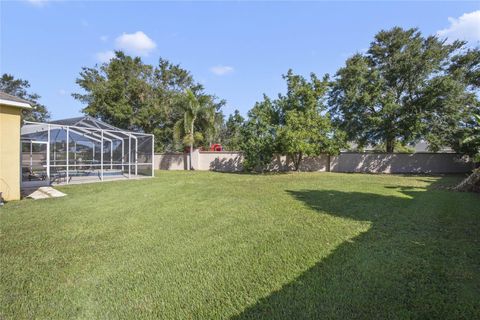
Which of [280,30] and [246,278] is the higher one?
[280,30]

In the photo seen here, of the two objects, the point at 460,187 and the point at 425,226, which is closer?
the point at 425,226

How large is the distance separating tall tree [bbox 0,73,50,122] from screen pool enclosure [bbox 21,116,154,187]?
20.3 m

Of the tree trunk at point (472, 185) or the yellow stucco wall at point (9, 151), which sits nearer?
the yellow stucco wall at point (9, 151)

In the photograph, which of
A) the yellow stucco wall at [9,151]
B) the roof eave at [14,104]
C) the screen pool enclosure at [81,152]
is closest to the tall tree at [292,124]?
the screen pool enclosure at [81,152]

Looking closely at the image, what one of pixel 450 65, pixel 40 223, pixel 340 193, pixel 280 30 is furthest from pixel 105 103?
pixel 450 65

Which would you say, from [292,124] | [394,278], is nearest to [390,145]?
[292,124]

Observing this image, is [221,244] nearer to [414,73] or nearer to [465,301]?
[465,301]

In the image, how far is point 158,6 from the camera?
973cm

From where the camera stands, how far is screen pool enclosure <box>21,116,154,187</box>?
10.9 metres

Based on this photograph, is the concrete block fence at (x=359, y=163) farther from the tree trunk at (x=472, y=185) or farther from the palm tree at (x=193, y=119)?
the tree trunk at (x=472, y=185)

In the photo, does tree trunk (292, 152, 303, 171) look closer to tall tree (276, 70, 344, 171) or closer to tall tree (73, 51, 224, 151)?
tall tree (276, 70, 344, 171)

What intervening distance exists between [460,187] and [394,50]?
1316 centimetres

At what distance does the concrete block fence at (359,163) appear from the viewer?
1772cm

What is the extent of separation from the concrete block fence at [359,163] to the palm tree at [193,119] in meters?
1.81
